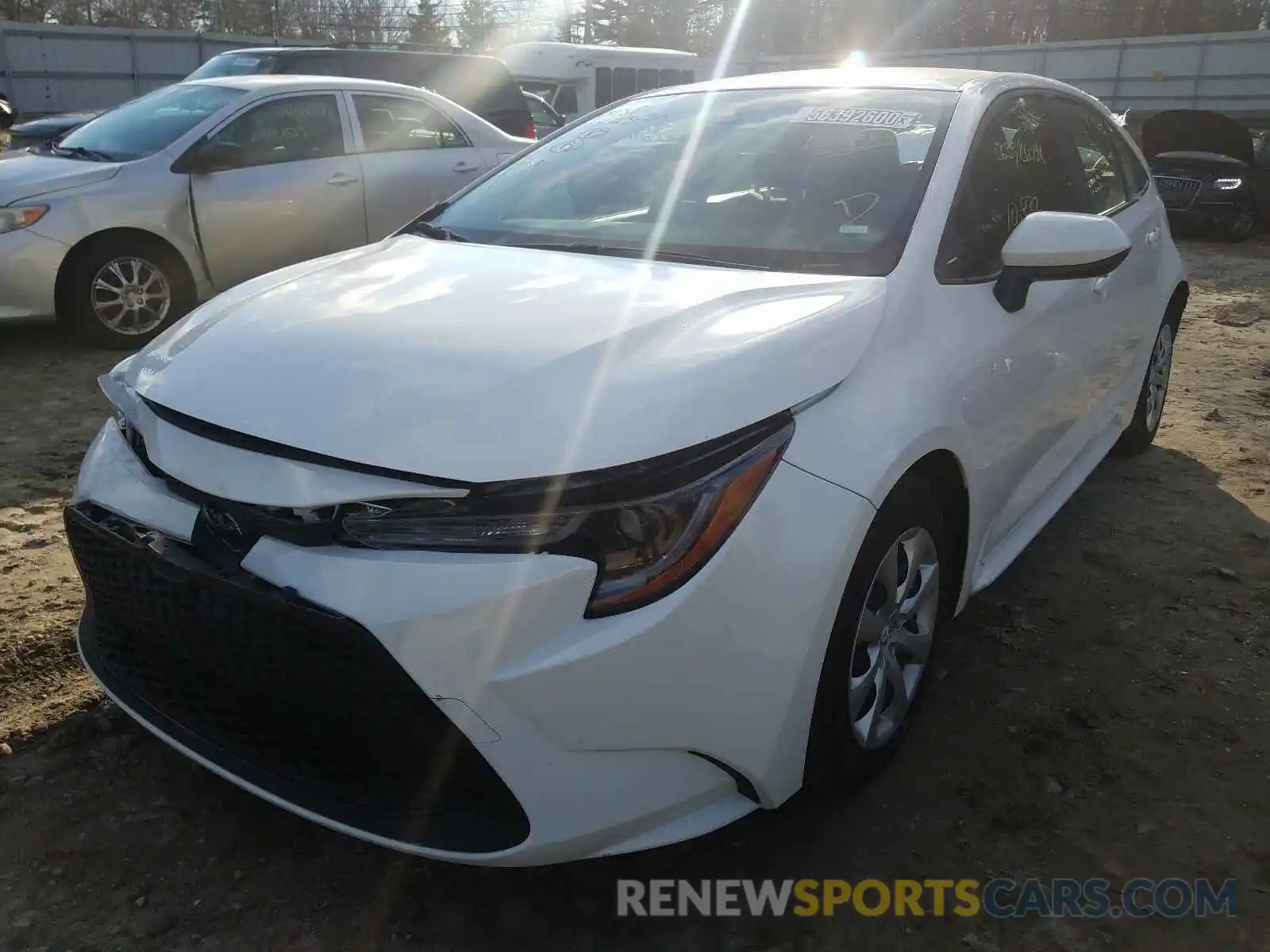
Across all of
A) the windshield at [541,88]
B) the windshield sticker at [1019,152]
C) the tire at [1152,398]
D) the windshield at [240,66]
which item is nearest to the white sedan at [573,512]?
the windshield sticker at [1019,152]

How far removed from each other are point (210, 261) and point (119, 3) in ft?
138

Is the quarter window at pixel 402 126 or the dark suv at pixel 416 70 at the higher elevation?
the dark suv at pixel 416 70

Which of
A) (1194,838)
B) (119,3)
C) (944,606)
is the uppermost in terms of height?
(119,3)

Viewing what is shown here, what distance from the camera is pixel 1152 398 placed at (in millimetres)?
4434

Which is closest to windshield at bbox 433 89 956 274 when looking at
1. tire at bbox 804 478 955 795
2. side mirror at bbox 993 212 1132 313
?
side mirror at bbox 993 212 1132 313

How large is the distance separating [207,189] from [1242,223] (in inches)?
407

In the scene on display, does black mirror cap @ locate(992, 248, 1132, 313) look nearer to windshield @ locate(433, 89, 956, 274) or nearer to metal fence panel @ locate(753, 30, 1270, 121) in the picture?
windshield @ locate(433, 89, 956, 274)

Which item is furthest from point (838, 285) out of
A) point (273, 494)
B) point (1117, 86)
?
point (1117, 86)

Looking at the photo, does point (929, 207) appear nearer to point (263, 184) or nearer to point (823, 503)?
point (823, 503)

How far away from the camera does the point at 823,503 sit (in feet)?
6.18

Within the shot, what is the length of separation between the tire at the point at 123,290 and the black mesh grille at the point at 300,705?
169 inches

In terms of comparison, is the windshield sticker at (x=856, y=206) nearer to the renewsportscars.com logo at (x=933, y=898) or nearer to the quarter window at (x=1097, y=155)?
the quarter window at (x=1097, y=155)

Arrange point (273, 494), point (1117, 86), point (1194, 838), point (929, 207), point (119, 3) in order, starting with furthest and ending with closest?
point (119, 3)
point (1117, 86)
point (929, 207)
point (1194, 838)
point (273, 494)

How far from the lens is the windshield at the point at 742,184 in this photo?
2.56m
